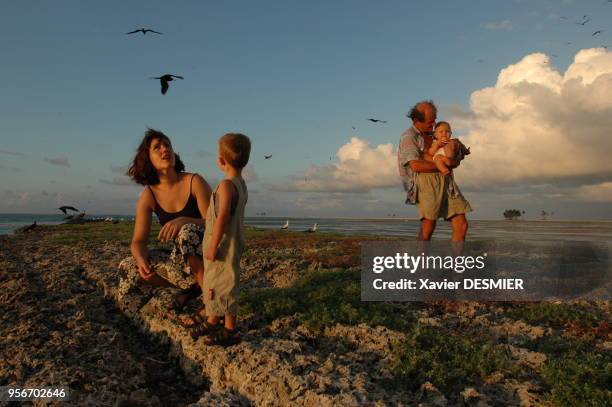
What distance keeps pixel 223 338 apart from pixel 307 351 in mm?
896

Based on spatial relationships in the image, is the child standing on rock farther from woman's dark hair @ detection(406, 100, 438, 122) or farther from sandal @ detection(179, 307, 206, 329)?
woman's dark hair @ detection(406, 100, 438, 122)

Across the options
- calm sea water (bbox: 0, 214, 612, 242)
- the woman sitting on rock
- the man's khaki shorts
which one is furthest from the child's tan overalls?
calm sea water (bbox: 0, 214, 612, 242)

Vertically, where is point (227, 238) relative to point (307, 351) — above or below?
above

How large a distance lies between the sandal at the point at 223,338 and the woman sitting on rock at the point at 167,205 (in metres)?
0.88

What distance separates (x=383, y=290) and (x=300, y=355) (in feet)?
9.22

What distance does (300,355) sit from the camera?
4316 millimetres

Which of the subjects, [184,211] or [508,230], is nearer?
[184,211]

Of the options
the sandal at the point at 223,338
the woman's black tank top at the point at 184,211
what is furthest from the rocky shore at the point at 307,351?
the woman's black tank top at the point at 184,211

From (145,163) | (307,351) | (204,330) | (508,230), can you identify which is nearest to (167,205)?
(145,163)

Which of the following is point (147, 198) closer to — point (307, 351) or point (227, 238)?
point (227, 238)

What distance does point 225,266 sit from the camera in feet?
14.5

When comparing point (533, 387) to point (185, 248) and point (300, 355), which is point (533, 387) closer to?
point (300, 355)

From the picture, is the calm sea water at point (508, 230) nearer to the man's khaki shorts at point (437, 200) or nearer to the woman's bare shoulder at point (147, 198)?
the man's khaki shorts at point (437, 200)

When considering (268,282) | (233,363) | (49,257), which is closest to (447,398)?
(233,363)
